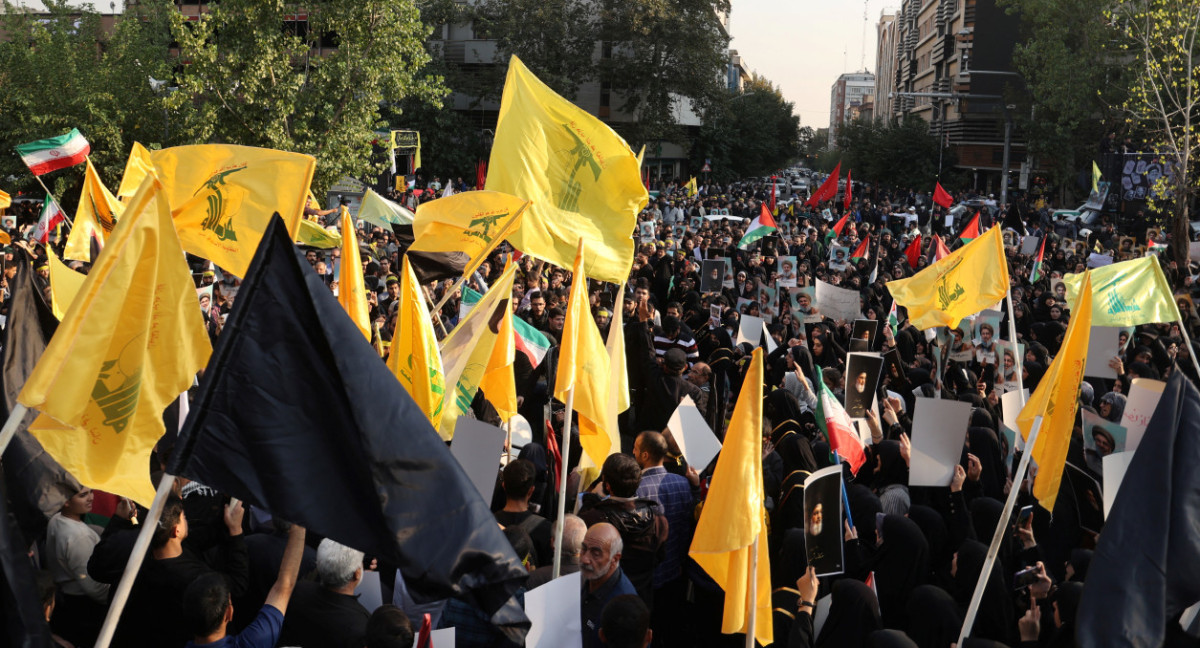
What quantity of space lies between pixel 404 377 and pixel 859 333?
638cm

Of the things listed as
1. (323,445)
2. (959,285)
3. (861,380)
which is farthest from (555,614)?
(959,285)

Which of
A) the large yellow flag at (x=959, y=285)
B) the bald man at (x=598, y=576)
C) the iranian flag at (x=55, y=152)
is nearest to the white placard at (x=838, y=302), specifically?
the large yellow flag at (x=959, y=285)

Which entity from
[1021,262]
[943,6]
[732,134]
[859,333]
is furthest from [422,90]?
[943,6]

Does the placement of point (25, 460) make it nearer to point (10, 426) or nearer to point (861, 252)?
point (10, 426)

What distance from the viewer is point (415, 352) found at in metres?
5.57

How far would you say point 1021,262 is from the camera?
750 inches

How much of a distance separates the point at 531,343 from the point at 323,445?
5.74 m

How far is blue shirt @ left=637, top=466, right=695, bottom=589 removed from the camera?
225 inches

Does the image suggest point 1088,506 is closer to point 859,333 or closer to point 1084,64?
point 859,333

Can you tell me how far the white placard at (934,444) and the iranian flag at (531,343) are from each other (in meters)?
3.50

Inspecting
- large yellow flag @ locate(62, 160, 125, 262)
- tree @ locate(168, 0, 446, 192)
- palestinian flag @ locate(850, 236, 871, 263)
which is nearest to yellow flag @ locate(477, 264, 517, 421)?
large yellow flag @ locate(62, 160, 125, 262)

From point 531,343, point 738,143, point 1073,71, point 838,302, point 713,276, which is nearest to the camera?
point 531,343

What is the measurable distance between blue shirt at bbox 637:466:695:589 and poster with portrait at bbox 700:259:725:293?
31.4ft

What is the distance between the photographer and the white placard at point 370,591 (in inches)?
176
